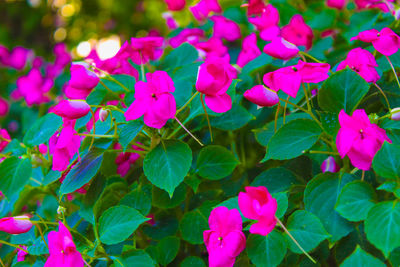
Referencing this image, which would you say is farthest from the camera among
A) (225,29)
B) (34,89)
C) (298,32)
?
(34,89)

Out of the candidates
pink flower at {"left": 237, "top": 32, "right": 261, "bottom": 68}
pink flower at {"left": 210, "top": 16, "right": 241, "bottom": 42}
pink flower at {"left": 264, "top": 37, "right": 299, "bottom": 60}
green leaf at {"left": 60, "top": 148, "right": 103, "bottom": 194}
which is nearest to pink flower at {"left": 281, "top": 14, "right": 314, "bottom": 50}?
pink flower at {"left": 237, "top": 32, "right": 261, "bottom": 68}

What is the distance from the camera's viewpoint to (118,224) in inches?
34.1

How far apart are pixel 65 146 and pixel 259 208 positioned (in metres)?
0.43

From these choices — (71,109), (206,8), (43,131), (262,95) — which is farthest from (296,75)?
(206,8)

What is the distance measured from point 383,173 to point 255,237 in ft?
0.84

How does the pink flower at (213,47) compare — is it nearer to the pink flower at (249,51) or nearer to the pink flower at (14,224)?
the pink flower at (249,51)

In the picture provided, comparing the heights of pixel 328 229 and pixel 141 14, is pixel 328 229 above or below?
above

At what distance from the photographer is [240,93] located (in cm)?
113

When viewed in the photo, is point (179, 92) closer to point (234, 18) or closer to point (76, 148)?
point (76, 148)

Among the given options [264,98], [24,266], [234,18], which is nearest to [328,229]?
[264,98]

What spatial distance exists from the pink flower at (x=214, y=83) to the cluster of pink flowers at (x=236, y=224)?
196mm

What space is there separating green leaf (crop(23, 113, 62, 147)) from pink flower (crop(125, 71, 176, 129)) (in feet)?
1.09

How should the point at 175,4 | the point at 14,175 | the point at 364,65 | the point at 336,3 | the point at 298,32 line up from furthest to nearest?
the point at 175,4, the point at 336,3, the point at 298,32, the point at 14,175, the point at 364,65

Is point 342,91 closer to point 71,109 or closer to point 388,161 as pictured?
point 388,161
